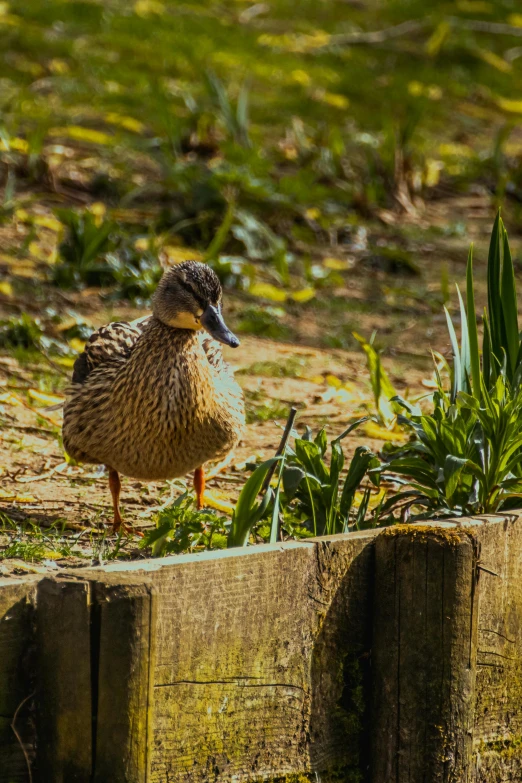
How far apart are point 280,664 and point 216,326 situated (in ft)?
6.03

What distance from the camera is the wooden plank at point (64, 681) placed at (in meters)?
2.81

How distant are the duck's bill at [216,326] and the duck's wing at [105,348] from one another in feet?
1.33

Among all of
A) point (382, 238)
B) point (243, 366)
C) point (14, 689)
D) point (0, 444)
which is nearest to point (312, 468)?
point (14, 689)

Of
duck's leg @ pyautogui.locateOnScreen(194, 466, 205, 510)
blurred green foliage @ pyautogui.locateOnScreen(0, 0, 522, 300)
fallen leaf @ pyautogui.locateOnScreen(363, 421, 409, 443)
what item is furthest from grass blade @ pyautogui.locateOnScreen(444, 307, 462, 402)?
blurred green foliage @ pyautogui.locateOnScreen(0, 0, 522, 300)

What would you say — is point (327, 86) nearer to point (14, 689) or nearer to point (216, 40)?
point (216, 40)

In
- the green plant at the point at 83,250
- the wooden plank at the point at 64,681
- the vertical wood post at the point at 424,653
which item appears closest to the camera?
the wooden plank at the point at 64,681

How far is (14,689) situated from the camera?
2854 mm

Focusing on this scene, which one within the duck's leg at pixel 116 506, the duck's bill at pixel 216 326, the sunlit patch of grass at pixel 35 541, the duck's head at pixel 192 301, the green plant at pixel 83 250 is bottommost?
the sunlit patch of grass at pixel 35 541

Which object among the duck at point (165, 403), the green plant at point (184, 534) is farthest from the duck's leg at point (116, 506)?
the green plant at point (184, 534)

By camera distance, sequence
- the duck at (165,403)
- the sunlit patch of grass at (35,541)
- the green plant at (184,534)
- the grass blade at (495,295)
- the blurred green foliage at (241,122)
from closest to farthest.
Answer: the green plant at (184,534), the sunlit patch of grass at (35,541), the grass blade at (495,295), the duck at (165,403), the blurred green foliage at (241,122)

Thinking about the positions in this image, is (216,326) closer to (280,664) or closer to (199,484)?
(199,484)

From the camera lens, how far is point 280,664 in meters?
3.27

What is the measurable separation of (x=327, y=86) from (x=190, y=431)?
9090 millimetres

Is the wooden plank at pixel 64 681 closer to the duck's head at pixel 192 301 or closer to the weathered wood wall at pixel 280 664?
the weathered wood wall at pixel 280 664
